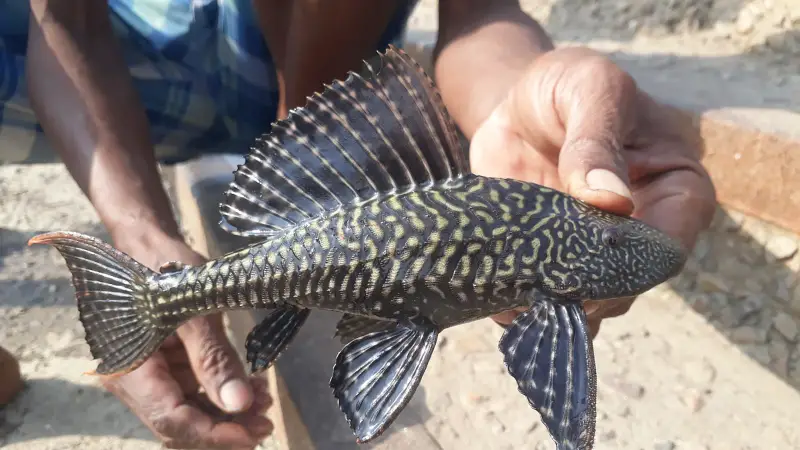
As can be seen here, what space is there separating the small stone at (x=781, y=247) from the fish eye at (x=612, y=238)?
1681mm

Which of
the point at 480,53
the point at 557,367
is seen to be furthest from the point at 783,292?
the point at 557,367

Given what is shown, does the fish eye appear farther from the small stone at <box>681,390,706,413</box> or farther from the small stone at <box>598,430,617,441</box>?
the small stone at <box>681,390,706,413</box>

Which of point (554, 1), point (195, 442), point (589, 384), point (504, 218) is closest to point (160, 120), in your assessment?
point (195, 442)

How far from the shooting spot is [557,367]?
1051mm

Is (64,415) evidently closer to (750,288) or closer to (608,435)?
(608,435)

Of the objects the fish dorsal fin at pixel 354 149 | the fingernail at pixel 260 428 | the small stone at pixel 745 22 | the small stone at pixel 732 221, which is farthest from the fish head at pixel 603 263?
the small stone at pixel 745 22

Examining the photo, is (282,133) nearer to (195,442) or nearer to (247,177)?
(247,177)

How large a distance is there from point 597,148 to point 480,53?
2.95 feet

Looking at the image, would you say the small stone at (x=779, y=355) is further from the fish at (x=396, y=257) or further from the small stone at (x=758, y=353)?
the fish at (x=396, y=257)

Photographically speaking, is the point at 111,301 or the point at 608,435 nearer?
the point at 111,301

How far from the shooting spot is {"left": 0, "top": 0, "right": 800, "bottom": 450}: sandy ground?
2.27 meters

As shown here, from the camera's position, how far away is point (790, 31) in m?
3.16

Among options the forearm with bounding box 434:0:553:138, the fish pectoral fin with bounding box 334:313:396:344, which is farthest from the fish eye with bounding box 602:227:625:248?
the forearm with bounding box 434:0:553:138

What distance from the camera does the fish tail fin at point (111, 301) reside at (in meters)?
1.28
